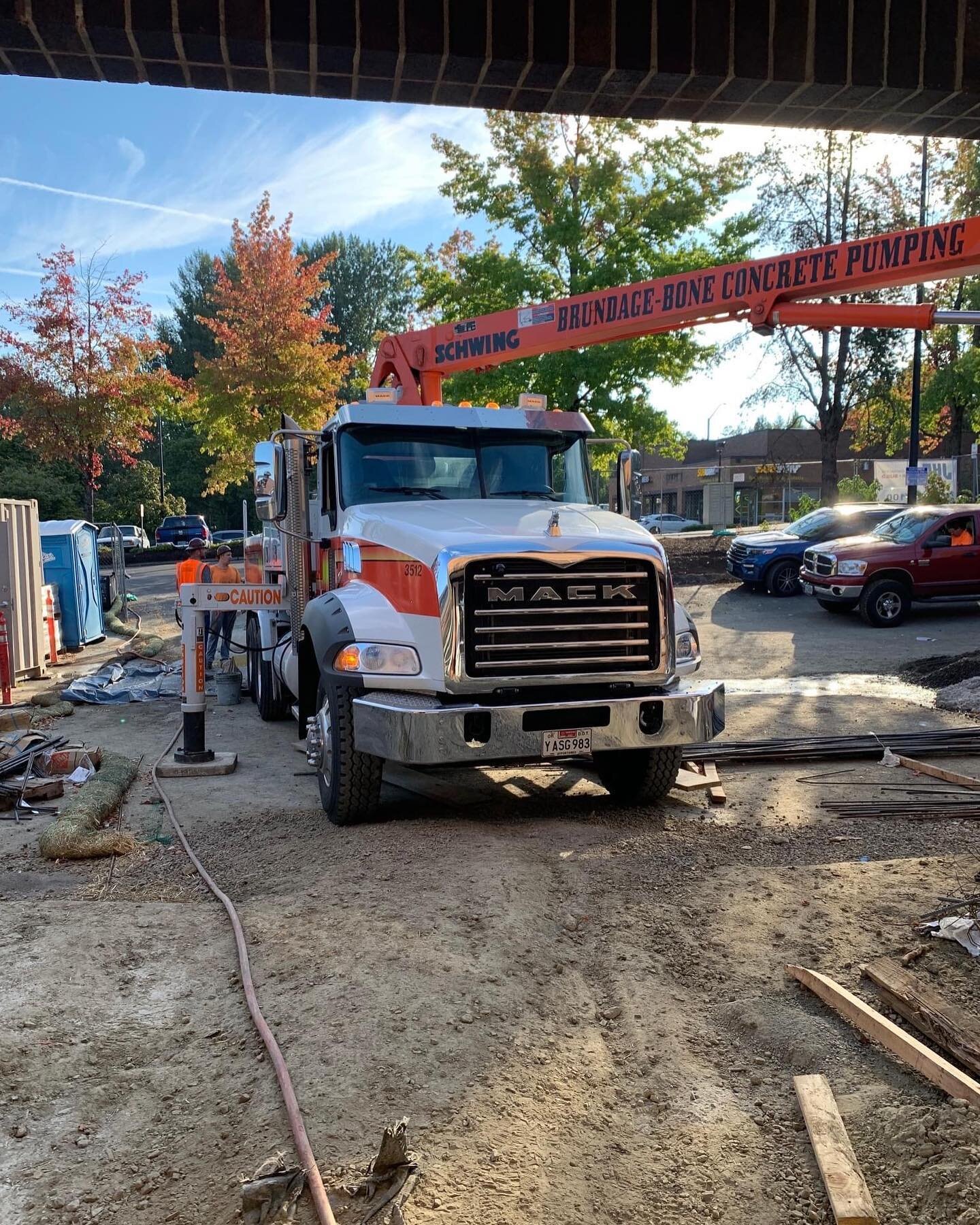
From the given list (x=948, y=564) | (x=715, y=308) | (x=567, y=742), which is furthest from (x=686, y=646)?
(x=948, y=564)

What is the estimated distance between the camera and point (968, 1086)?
3326 mm

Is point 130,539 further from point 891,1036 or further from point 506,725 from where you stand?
point 891,1036

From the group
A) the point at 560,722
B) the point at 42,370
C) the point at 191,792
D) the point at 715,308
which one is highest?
the point at 42,370

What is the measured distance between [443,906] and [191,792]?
11.4ft

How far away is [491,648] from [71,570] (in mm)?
11999

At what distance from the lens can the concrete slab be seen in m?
8.43

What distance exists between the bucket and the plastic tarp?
0.48 meters

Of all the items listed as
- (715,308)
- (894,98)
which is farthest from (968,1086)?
(715,308)

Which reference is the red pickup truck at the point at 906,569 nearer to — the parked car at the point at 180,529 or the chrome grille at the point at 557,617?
the chrome grille at the point at 557,617

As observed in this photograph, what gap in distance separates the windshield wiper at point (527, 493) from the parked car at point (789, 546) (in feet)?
43.1

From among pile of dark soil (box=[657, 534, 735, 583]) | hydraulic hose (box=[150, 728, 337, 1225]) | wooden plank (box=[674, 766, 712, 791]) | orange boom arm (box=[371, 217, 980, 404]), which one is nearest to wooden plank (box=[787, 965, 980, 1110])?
hydraulic hose (box=[150, 728, 337, 1225])

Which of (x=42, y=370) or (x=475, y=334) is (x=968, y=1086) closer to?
(x=475, y=334)

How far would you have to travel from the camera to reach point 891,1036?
3.71 m

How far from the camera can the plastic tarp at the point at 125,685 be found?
1227cm
